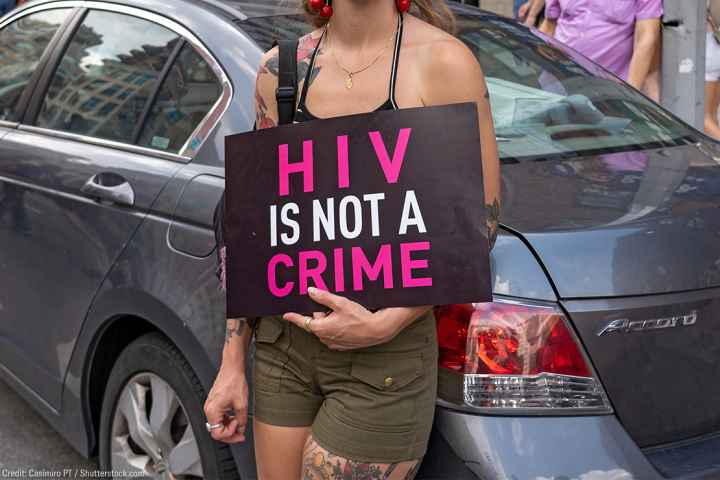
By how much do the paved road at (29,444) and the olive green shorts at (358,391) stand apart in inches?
81.7

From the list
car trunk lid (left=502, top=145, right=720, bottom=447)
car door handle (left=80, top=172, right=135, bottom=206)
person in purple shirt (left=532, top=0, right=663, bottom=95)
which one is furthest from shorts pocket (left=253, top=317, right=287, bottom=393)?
person in purple shirt (left=532, top=0, right=663, bottom=95)

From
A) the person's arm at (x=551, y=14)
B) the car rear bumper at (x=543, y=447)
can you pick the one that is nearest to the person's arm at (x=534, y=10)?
the person's arm at (x=551, y=14)

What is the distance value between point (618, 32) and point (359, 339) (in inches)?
155

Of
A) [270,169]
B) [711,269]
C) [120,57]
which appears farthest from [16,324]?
[711,269]

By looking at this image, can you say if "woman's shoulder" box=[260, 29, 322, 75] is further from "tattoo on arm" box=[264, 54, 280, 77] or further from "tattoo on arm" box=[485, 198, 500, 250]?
"tattoo on arm" box=[485, 198, 500, 250]

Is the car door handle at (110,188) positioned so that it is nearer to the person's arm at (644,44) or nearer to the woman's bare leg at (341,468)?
the woman's bare leg at (341,468)

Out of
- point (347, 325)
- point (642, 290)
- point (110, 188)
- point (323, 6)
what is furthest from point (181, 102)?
point (642, 290)

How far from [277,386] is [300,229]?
0.32 metres

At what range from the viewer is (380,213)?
1796 mm

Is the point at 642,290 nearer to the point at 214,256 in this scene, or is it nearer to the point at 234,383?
the point at 234,383

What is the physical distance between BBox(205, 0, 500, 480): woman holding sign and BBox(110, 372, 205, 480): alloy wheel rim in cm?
69

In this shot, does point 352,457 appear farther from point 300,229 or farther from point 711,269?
point 711,269

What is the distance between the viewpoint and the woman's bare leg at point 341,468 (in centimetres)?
185

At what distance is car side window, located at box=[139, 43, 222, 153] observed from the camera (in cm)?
287
